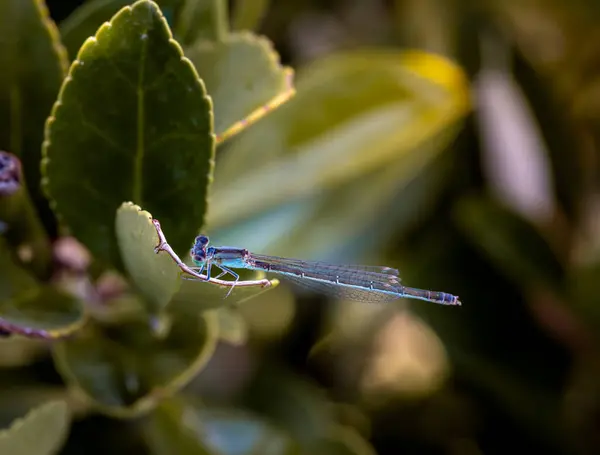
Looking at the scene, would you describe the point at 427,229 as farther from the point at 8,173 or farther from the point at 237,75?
the point at 8,173

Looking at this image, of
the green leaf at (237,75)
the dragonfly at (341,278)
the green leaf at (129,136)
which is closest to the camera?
the green leaf at (129,136)

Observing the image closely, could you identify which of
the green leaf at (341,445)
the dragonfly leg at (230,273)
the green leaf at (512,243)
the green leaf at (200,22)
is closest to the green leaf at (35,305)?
the dragonfly leg at (230,273)

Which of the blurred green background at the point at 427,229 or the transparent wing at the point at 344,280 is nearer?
the transparent wing at the point at 344,280

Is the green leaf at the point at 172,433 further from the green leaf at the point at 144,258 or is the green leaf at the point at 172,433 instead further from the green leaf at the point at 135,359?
the green leaf at the point at 144,258

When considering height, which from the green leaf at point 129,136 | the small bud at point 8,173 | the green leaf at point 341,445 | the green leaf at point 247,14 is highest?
the green leaf at point 247,14

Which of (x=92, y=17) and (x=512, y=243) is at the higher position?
(x=92, y=17)

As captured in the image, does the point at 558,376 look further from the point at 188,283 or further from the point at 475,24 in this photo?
the point at 188,283

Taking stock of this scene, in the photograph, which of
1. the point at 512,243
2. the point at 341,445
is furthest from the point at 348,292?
the point at 512,243
